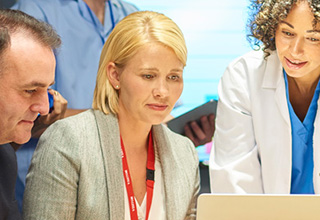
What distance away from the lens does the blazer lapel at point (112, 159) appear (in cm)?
191

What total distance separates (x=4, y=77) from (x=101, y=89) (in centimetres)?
67

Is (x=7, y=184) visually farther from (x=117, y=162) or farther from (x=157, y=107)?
(x=157, y=107)

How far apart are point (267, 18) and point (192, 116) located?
2.48ft

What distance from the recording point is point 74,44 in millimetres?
2883

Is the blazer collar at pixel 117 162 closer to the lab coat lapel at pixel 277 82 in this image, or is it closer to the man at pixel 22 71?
the man at pixel 22 71

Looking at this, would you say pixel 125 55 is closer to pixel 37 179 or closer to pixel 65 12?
pixel 37 179

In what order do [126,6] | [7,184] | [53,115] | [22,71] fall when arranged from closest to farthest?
[22,71] < [7,184] < [53,115] < [126,6]

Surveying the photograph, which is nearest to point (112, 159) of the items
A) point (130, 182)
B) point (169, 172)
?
point (130, 182)

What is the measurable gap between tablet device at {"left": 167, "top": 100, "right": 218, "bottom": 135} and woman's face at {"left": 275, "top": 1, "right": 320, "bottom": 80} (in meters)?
0.69

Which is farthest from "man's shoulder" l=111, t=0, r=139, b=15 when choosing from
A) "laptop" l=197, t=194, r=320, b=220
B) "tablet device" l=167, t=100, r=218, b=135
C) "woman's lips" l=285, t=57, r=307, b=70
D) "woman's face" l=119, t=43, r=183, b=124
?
"laptop" l=197, t=194, r=320, b=220

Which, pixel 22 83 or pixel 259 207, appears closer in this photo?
pixel 259 207

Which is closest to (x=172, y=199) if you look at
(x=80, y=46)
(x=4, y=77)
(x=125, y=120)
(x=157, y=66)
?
(x=125, y=120)

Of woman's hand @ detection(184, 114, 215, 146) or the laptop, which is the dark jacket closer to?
the laptop

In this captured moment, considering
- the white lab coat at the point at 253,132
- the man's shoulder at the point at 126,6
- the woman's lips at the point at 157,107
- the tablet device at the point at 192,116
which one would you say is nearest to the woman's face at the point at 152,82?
the woman's lips at the point at 157,107
